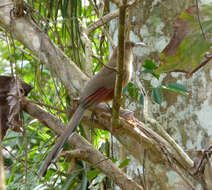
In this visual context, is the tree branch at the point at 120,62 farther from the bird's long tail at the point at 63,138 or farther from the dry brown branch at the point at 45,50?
the dry brown branch at the point at 45,50

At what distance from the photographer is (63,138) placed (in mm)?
2139

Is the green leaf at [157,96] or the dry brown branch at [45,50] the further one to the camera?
the dry brown branch at [45,50]

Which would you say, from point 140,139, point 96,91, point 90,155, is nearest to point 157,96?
point 140,139

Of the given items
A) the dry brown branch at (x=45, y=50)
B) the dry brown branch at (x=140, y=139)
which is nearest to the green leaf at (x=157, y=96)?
the dry brown branch at (x=140, y=139)

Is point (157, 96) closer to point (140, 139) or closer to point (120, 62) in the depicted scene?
point (140, 139)

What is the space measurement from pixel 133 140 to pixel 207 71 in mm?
797

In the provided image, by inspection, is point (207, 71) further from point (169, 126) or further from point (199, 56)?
point (199, 56)

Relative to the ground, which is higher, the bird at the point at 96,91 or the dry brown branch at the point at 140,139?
the bird at the point at 96,91

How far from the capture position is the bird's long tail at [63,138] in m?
1.98

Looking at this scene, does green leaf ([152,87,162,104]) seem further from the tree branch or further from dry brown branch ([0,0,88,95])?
dry brown branch ([0,0,88,95])

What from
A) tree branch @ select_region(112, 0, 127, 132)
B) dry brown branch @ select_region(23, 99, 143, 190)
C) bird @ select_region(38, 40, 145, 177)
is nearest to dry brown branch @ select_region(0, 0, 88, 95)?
bird @ select_region(38, 40, 145, 177)

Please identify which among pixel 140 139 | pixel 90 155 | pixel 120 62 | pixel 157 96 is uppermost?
pixel 120 62

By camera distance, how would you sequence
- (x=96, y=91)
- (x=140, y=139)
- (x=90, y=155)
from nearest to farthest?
(x=140, y=139)
(x=90, y=155)
(x=96, y=91)

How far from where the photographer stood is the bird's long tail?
6.50ft
